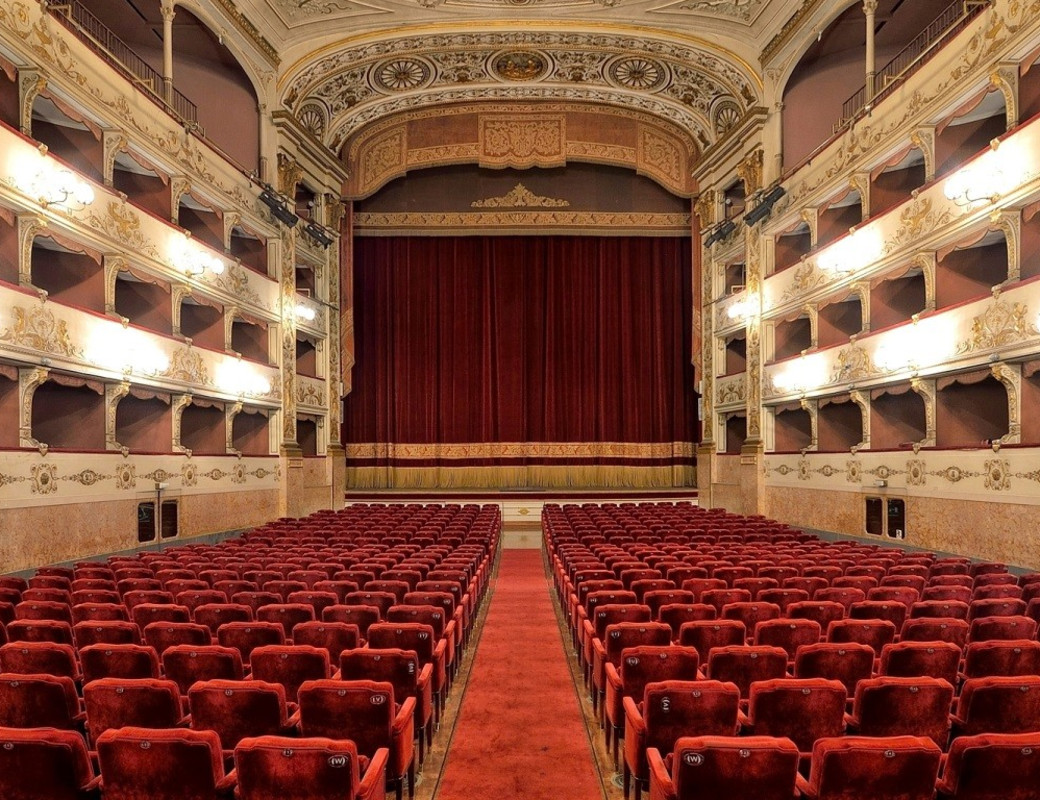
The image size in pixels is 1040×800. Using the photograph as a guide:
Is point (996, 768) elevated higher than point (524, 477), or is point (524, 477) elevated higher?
point (996, 768)

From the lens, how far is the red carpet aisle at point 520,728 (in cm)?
377

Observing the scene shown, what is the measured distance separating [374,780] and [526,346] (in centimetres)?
1897

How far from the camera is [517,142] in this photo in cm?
1966

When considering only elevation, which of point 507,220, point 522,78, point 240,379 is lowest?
point 240,379

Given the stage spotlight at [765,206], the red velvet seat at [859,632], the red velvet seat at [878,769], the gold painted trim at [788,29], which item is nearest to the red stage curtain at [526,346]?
the stage spotlight at [765,206]

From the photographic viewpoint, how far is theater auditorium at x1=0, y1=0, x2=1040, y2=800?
3.08m

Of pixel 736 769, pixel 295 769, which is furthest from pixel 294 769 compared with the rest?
pixel 736 769

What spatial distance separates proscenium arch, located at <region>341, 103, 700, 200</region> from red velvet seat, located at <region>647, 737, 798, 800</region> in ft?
61.2

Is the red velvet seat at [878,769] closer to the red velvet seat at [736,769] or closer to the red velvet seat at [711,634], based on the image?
the red velvet seat at [736,769]

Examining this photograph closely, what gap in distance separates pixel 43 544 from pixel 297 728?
7329 mm

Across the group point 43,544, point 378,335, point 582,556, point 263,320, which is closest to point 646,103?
point 378,335

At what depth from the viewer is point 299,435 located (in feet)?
59.1

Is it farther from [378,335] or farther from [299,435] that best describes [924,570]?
[378,335]

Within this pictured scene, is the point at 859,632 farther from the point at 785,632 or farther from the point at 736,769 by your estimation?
the point at 736,769
